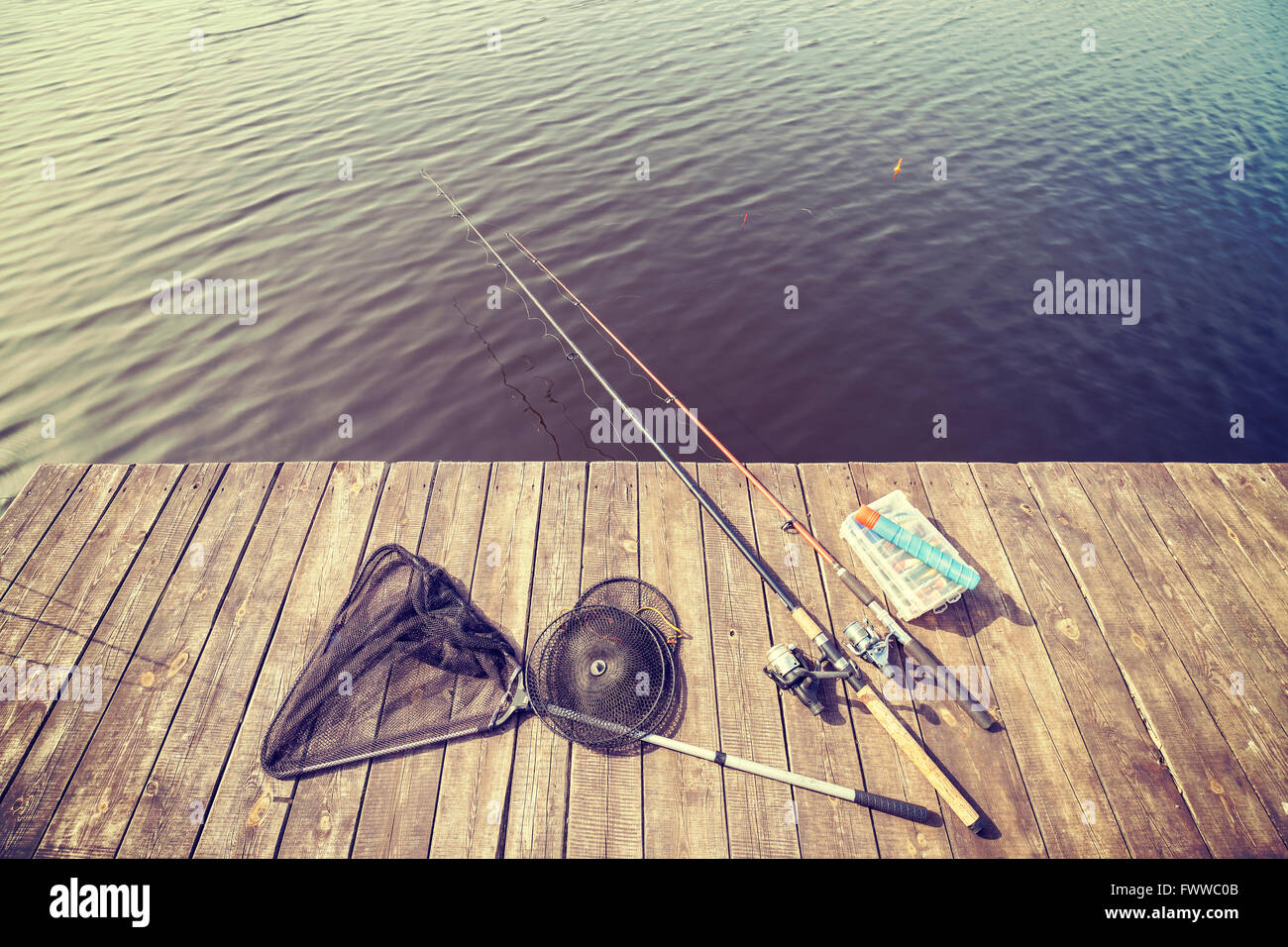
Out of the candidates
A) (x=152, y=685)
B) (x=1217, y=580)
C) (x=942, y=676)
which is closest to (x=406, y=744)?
(x=152, y=685)

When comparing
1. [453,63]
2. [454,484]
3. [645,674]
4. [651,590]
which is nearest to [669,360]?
[454,484]

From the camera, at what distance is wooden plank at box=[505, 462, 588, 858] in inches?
148

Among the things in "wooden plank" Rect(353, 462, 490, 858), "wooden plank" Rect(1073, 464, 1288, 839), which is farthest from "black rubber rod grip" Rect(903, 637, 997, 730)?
"wooden plank" Rect(353, 462, 490, 858)

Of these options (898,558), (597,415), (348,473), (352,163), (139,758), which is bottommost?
(597,415)

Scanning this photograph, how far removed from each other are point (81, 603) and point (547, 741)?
3.94 meters

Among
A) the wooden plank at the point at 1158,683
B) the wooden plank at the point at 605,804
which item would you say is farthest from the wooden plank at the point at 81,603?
the wooden plank at the point at 1158,683

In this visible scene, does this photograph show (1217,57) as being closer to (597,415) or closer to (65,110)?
(597,415)

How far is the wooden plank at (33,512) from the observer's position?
203 inches

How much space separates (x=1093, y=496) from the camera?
214 inches

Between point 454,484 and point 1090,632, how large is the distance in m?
5.26

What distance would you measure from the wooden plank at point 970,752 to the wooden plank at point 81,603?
5877 mm

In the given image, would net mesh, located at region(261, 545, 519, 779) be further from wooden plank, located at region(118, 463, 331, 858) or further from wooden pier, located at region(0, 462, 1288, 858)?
wooden plank, located at region(118, 463, 331, 858)

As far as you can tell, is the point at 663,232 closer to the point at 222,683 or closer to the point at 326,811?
the point at 222,683

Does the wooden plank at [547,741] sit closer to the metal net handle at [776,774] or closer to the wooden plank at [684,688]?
the metal net handle at [776,774]
